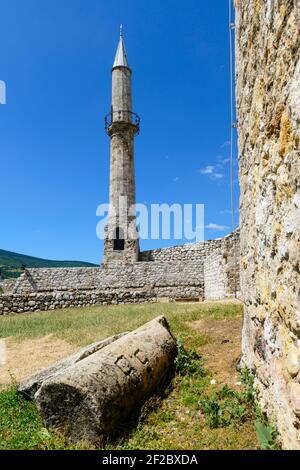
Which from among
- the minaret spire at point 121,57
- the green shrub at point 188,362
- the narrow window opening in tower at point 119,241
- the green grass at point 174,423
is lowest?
the green grass at point 174,423

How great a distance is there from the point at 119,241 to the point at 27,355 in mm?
17203

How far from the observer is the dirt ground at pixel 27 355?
6.42m

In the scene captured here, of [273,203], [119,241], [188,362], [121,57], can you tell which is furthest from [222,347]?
[121,57]

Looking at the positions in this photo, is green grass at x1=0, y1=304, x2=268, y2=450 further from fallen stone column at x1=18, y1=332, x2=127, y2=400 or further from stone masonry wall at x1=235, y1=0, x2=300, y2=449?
stone masonry wall at x1=235, y1=0, x2=300, y2=449

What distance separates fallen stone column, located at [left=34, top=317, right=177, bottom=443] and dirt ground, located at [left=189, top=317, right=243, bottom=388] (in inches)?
40.4

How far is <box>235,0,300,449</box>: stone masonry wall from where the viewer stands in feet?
8.38

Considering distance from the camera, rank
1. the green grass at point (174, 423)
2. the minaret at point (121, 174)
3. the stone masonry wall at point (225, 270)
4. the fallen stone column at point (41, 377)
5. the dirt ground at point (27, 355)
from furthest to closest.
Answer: the minaret at point (121, 174)
the stone masonry wall at point (225, 270)
the dirt ground at point (27, 355)
the fallen stone column at point (41, 377)
the green grass at point (174, 423)

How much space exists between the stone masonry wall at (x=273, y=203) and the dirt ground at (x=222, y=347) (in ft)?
1.86

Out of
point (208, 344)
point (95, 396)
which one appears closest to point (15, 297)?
point (208, 344)

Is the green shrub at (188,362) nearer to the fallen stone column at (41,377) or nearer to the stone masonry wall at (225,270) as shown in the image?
the fallen stone column at (41,377)

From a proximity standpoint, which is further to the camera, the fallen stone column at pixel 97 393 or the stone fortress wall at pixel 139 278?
the stone fortress wall at pixel 139 278

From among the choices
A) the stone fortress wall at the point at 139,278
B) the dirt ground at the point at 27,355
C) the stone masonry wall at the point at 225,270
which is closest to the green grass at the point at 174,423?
the dirt ground at the point at 27,355

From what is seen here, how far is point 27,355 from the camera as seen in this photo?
760 cm
